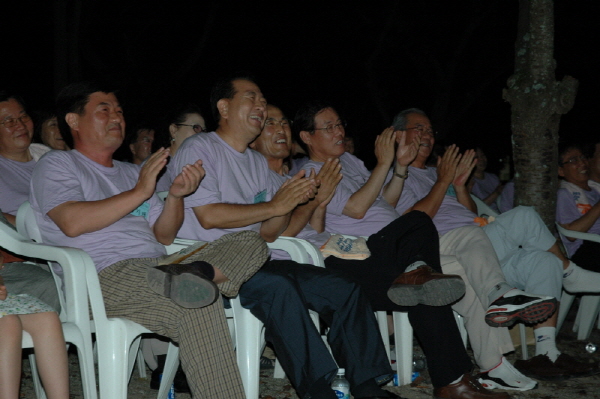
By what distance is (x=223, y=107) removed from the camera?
12.5 ft

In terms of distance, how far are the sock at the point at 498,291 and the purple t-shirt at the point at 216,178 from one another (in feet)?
4.48

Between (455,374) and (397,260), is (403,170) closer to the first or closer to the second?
(397,260)

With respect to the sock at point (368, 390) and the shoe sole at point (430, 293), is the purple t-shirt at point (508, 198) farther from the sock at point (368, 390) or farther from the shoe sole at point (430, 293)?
the sock at point (368, 390)

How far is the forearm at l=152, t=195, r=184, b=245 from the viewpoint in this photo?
3.19 metres

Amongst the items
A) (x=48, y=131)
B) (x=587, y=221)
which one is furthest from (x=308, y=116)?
(x=587, y=221)

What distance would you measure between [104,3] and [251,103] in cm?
1213

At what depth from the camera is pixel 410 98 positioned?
20109 mm

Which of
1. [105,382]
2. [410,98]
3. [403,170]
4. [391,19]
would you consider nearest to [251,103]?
[403,170]

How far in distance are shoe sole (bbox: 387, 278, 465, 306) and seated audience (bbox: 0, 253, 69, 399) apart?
1630 mm

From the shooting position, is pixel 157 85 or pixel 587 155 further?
pixel 157 85

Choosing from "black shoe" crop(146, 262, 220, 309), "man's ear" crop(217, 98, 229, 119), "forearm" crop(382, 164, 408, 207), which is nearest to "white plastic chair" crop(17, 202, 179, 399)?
"black shoe" crop(146, 262, 220, 309)

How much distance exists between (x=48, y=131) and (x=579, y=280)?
4013 millimetres

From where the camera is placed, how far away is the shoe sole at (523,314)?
11.4 feet

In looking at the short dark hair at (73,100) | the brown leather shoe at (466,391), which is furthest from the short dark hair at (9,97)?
the brown leather shoe at (466,391)
